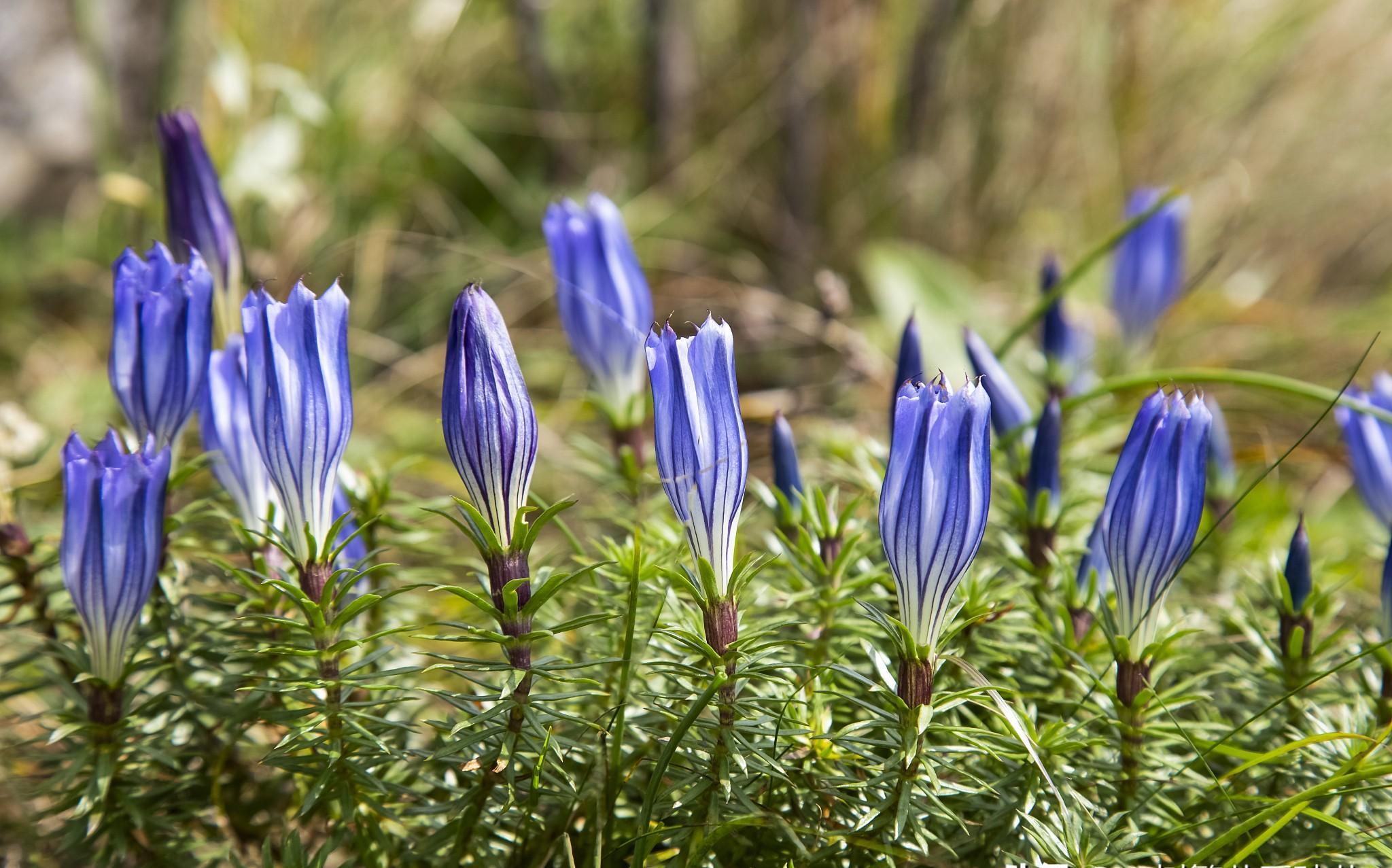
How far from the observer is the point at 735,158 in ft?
10.7

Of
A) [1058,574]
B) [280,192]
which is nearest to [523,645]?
[1058,574]

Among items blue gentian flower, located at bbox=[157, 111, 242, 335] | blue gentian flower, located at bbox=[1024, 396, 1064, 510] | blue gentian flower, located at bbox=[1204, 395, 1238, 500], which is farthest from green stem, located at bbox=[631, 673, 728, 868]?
blue gentian flower, located at bbox=[1204, 395, 1238, 500]

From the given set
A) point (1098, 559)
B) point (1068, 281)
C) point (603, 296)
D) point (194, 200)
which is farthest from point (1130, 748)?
point (194, 200)

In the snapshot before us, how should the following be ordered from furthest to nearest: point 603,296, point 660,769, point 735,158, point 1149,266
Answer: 1. point 735,158
2. point 1149,266
3. point 603,296
4. point 660,769

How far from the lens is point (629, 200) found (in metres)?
3.23

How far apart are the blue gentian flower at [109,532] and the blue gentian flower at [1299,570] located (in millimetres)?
1116

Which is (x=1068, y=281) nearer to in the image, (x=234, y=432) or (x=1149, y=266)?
(x=1149, y=266)

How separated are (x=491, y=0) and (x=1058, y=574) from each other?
2.92 meters

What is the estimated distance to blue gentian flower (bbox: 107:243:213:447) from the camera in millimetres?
1108

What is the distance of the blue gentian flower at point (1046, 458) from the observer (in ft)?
3.90

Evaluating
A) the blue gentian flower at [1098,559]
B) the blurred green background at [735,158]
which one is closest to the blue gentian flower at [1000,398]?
the blue gentian flower at [1098,559]

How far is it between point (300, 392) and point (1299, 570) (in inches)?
39.1

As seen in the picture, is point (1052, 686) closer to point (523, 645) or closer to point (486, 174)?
point (523, 645)

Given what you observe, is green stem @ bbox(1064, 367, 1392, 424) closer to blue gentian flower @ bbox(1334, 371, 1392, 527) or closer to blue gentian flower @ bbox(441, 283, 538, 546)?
blue gentian flower @ bbox(1334, 371, 1392, 527)
